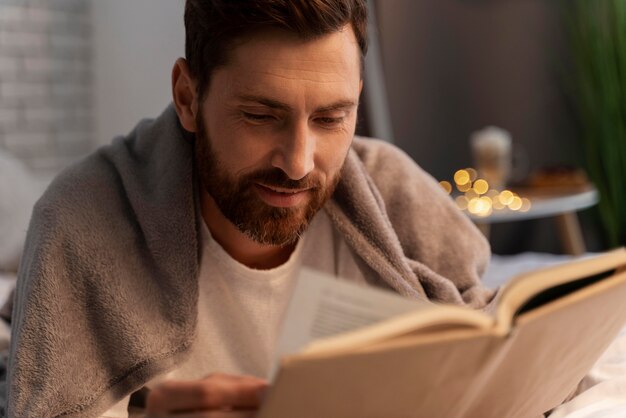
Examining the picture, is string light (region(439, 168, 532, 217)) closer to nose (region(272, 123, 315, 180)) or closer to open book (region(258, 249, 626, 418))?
nose (region(272, 123, 315, 180))

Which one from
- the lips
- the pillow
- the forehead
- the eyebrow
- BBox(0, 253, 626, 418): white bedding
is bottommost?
the pillow

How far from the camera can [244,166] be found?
1214 millimetres

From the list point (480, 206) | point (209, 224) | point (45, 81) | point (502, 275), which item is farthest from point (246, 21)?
point (45, 81)

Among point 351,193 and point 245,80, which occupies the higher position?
point 245,80

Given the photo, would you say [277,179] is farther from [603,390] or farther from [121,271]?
[603,390]

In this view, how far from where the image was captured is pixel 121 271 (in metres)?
1.23

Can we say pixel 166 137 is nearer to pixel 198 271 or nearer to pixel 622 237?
pixel 198 271

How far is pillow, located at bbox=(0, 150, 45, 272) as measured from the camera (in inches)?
86.7

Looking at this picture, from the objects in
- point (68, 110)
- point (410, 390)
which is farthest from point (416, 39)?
point (410, 390)

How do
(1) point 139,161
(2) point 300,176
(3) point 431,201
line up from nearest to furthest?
(2) point 300,176 → (1) point 139,161 → (3) point 431,201

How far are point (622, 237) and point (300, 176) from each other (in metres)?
3.08

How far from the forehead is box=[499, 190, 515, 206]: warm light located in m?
1.85

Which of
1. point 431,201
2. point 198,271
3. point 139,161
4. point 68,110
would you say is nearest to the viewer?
point 198,271

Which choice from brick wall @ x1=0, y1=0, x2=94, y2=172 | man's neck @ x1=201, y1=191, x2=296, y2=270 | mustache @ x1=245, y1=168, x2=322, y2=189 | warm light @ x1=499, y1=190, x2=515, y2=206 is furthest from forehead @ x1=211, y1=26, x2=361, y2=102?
brick wall @ x1=0, y1=0, x2=94, y2=172
